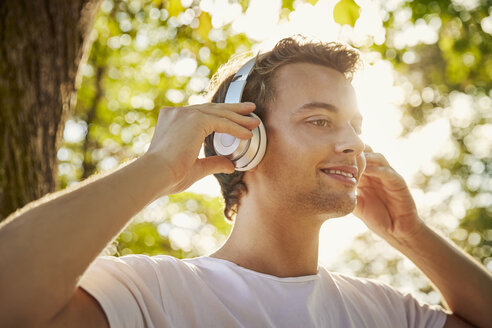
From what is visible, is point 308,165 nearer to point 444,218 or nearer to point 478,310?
point 478,310

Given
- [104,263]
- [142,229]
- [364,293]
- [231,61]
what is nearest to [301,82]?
[231,61]

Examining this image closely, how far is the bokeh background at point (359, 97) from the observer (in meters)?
4.28

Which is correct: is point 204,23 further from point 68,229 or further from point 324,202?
point 68,229

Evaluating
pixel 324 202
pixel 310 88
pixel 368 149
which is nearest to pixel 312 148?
pixel 324 202

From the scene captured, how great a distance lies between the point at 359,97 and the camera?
2959mm

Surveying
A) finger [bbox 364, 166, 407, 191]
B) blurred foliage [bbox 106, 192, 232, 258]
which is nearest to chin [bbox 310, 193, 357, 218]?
finger [bbox 364, 166, 407, 191]

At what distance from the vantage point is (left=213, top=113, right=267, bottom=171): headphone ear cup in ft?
7.50

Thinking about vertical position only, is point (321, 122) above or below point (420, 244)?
above

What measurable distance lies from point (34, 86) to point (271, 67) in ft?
4.85

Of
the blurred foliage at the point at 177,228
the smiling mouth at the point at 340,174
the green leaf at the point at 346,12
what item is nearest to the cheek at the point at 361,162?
the smiling mouth at the point at 340,174

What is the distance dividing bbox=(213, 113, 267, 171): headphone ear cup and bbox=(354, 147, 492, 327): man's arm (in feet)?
2.47

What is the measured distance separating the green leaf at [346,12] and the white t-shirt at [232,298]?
1448 mm

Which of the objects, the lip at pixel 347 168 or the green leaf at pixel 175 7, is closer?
the lip at pixel 347 168

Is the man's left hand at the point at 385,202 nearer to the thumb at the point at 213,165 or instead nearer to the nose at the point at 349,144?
the nose at the point at 349,144
